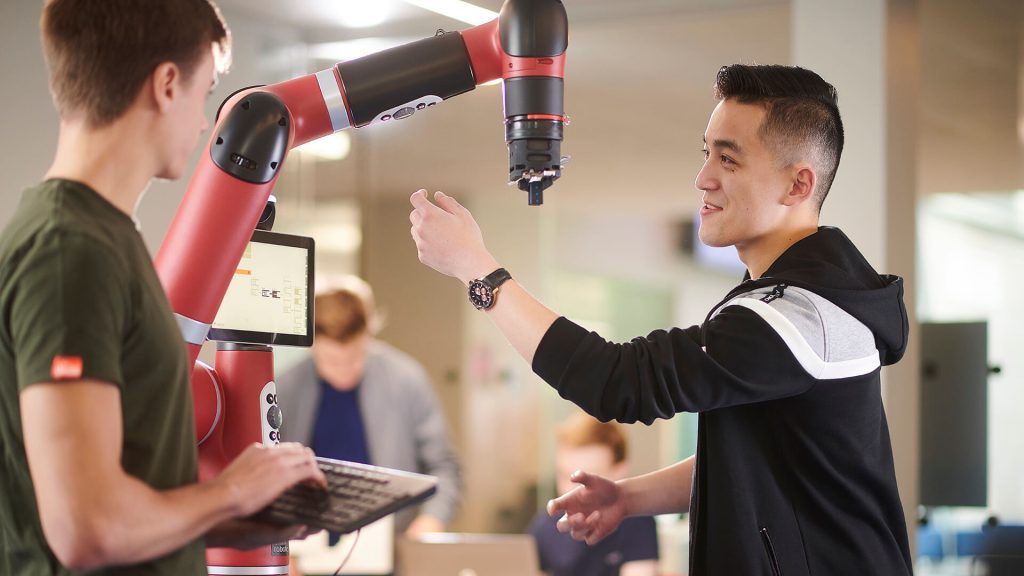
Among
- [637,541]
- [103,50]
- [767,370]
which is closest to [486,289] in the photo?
[767,370]

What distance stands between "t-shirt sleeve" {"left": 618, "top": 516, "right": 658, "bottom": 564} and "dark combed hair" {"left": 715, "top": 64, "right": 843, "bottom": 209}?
213cm

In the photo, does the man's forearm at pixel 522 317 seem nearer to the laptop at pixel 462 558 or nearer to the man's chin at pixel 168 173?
the man's chin at pixel 168 173

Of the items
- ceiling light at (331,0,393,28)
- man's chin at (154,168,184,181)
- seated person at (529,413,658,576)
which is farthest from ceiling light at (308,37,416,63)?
man's chin at (154,168,184,181)

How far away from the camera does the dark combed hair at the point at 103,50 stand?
1015mm

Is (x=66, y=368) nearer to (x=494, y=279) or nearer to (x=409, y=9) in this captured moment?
(x=494, y=279)

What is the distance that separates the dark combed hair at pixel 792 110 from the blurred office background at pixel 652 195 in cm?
212

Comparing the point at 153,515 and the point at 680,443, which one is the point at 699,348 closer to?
the point at 153,515

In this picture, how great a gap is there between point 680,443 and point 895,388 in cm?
244

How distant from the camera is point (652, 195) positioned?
6234 mm

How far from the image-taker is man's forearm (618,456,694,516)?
174 cm

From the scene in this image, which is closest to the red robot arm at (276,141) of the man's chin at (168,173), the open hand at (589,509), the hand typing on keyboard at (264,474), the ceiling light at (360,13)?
the man's chin at (168,173)

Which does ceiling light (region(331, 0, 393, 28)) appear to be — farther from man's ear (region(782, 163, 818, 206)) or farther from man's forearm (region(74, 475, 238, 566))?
man's forearm (region(74, 475, 238, 566))

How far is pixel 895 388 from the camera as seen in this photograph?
12.3ft

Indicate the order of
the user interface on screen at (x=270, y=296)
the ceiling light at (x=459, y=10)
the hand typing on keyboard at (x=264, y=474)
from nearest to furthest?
the hand typing on keyboard at (x=264, y=474)
the user interface on screen at (x=270, y=296)
the ceiling light at (x=459, y=10)
